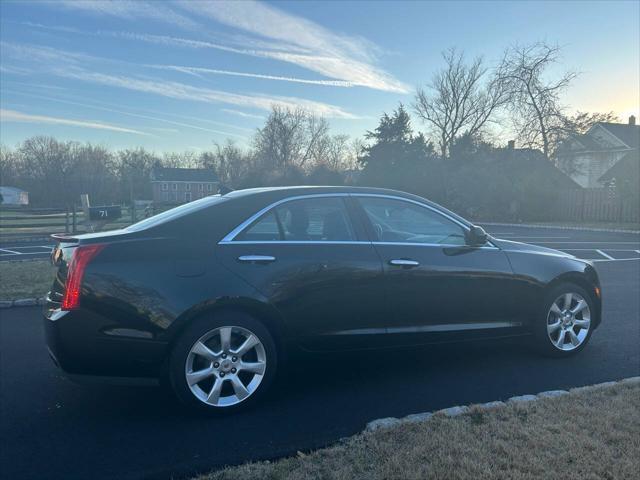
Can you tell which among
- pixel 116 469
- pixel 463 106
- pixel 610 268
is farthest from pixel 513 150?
pixel 116 469

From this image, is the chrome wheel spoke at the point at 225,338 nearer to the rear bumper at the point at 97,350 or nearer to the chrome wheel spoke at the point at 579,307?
the rear bumper at the point at 97,350

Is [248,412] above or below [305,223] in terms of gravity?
below

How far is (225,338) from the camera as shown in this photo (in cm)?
364

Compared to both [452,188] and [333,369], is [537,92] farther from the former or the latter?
[333,369]

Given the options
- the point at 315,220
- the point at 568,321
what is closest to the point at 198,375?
the point at 315,220

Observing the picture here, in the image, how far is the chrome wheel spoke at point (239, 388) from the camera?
3.69 meters

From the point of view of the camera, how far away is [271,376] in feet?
12.4

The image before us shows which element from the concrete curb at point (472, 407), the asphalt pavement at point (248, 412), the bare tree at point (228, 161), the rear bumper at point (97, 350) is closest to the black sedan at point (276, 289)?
the rear bumper at point (97, 350)

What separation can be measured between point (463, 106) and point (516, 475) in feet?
150

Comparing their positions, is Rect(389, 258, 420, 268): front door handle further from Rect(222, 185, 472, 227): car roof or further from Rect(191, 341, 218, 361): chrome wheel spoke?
Rect(191, 341, 218, 361): chrome wheel spoke

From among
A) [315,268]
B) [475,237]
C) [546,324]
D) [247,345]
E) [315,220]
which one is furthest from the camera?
[546,324]

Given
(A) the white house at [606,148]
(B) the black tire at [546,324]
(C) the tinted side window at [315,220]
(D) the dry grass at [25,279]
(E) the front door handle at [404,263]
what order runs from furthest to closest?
(A) the white house at [606,148] < (D) the dry grass at [25,279] < (B) the black tire at [546,324] < (E) the front door handle at [404,263] < (C) the tinted side window at [315,220]

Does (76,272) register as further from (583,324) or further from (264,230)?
(583,324)

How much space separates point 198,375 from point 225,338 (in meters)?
0.31
